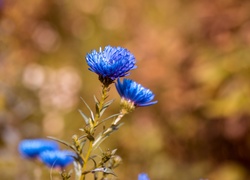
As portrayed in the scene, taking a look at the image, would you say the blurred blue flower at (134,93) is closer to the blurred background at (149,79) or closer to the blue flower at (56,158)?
the blue flower at (56,158)

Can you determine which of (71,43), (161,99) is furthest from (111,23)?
(161,99)

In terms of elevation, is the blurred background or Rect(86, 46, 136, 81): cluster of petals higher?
the blurred background

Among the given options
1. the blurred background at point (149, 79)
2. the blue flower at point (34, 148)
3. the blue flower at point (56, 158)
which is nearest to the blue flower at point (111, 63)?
the blue flower at point (56, 158)

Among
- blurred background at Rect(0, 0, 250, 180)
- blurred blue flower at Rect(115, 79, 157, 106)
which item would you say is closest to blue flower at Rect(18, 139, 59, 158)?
blurred blue flower at Rect(115, 79, 157, 106)

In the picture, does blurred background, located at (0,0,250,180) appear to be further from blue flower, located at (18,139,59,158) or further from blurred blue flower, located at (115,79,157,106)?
blurred blue flower, located at (115,79,157,106)

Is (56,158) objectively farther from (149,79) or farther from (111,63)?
(149,79)

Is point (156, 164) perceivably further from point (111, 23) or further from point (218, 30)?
point (111, 23)

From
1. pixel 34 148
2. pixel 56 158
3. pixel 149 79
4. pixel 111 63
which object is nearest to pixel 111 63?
pixel 111 63
